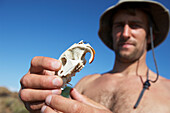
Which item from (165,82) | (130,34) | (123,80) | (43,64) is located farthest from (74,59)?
(165,82)

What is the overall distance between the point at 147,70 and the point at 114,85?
3.52 ft

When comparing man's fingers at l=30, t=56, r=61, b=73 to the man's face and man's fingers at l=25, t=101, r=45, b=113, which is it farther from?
the man's face

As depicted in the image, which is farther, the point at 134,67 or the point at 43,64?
the point at 134,67

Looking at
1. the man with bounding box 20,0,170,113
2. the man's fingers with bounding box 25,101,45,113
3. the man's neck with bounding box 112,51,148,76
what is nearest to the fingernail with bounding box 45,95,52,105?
the man with bounding box 20,0,170,113

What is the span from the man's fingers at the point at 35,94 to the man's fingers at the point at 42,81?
0.17 ft

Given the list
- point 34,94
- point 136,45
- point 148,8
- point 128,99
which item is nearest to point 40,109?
point 34,94

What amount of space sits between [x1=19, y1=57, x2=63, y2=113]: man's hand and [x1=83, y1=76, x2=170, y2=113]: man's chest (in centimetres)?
171

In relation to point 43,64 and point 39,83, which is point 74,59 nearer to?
point 43,64

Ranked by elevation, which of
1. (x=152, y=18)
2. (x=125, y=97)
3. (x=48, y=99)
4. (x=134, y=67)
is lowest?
(x=125, y=97)

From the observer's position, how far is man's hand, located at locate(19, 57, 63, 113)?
1.38 meters

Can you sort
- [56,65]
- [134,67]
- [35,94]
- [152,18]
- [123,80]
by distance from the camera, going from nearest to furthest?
[56,65]
[35,94]
[123,80]
[134,67]
[152,18]

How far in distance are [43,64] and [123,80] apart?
262 centimetres

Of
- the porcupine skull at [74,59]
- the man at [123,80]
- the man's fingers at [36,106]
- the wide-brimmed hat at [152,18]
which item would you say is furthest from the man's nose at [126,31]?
the man's fingers at [36,106]

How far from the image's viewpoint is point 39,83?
56.6 inches
